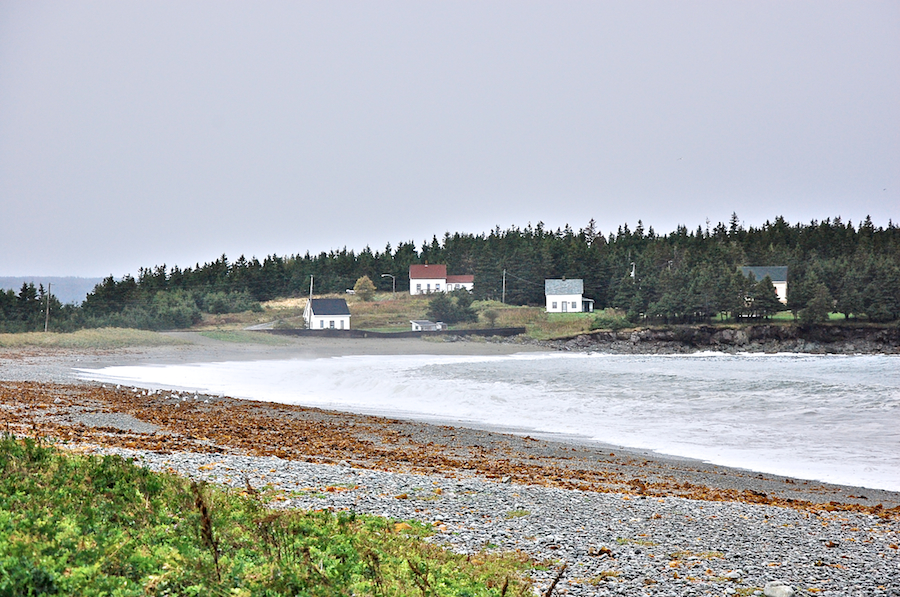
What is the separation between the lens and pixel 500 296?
110750mm

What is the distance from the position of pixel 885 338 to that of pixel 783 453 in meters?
80.5

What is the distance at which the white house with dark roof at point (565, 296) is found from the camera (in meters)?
102

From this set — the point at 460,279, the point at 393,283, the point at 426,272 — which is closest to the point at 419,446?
the point at 426,272

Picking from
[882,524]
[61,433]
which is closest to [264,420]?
[61,433]

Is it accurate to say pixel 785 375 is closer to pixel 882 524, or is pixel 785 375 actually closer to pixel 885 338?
pixel 882 524

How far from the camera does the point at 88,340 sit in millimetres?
55094

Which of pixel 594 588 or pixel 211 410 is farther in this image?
pixel 211 410

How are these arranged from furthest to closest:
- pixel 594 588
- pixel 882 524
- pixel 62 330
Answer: pixel 62 330, pixel 882 524, pixel 594 588

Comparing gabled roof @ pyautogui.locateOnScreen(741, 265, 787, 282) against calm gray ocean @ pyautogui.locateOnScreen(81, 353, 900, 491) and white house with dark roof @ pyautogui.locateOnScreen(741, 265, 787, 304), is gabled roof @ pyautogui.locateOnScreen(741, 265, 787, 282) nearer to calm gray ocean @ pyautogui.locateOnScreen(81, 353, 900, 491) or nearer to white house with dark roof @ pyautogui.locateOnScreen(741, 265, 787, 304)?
white house with dark roof @ pyautogui.locateOnScreen(741, 265, 787, 304)

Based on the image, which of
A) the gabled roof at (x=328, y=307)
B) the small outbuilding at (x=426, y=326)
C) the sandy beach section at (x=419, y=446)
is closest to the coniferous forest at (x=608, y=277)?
the gabled roof at (x=328, y=307)

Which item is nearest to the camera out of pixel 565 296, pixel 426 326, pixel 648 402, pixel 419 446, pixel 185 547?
pixel 185 547

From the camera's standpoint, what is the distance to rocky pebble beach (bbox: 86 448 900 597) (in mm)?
6043

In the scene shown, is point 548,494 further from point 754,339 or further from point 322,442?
point 754,339

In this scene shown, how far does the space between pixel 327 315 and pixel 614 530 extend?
79.4m
